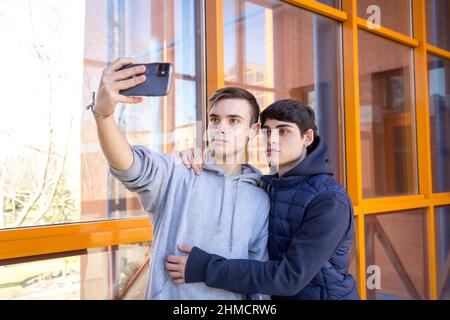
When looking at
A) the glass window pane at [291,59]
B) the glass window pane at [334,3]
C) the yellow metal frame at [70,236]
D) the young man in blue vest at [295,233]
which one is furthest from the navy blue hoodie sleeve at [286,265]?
the glass window pane at [334,3]

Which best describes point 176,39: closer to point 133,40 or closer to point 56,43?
point 133,40

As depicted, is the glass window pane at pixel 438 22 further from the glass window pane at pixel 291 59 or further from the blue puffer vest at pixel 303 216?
the blue puffer vest at pixel 303 216

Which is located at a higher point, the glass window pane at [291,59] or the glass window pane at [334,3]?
the glass window pane at [334,3]

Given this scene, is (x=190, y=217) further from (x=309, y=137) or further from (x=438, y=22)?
(x=438, y=22)

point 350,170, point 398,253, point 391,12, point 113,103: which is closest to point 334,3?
point 391,12

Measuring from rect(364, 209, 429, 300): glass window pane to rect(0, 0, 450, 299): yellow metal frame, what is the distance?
2.5 inches

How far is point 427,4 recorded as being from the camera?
352 cm

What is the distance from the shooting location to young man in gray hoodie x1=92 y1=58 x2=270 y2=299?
1090 mm

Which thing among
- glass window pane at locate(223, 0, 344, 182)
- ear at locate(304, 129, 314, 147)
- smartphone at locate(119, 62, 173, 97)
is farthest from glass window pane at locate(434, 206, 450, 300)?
smartphone at locate(119, 62, 173, 97)

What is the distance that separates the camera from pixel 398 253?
320cm

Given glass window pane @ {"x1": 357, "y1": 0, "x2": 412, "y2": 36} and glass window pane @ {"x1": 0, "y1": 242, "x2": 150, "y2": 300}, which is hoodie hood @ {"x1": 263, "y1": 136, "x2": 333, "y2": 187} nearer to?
glass window pane @ {"x1": 0, "y1": 242, "x2": 150, "y2": 300}

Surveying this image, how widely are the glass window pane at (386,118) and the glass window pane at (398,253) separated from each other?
0.20 metres

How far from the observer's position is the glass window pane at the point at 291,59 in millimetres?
2529

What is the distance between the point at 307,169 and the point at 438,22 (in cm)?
310
